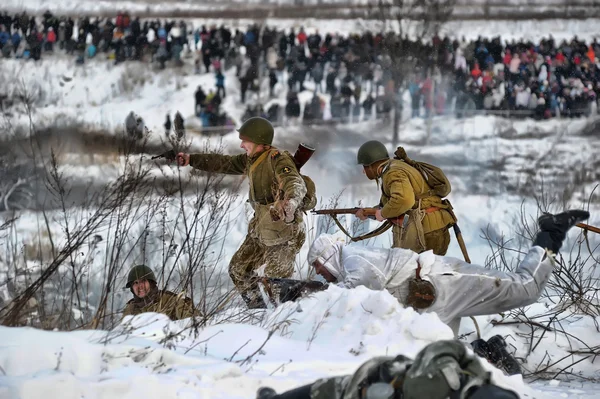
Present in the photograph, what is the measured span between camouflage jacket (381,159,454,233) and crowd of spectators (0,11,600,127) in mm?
24946

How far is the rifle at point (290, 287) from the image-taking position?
676 cm

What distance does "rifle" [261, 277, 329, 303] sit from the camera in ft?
22.2

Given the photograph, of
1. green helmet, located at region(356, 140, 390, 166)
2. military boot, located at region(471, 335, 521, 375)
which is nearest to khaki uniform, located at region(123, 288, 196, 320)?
green helmet, located at region(356, 140, 390, 166)

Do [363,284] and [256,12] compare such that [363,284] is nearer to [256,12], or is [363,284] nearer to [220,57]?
[220,57]

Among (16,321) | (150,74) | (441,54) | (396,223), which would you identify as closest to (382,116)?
(441,54)

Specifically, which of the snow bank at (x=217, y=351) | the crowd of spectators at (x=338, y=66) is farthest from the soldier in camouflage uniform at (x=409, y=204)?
the crowd of spectators at (x=338, y=66)

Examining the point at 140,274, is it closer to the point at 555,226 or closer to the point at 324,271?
the point at 324,271

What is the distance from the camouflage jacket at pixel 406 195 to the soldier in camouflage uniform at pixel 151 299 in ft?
5.24

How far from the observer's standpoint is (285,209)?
720cm

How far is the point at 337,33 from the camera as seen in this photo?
36.2m

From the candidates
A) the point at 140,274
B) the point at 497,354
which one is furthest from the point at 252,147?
the point at 497,354

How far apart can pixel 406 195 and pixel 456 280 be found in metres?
1.19

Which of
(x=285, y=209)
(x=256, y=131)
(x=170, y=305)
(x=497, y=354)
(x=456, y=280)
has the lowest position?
(x=497, y=354)

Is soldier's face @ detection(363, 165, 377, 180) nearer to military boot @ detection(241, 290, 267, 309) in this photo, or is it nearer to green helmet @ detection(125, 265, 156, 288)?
military boot @ detection(241, 290, 267, 309)
